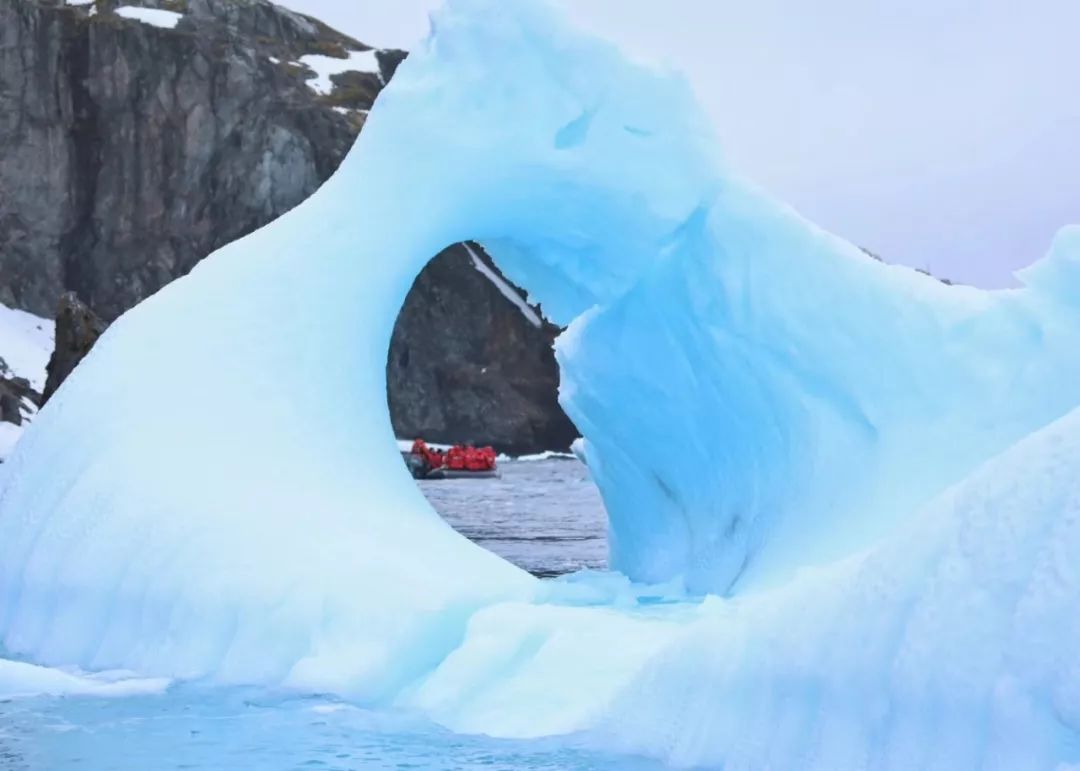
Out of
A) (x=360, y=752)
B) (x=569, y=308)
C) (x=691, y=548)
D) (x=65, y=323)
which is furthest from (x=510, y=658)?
(x=65, y=323)

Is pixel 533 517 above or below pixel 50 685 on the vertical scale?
below

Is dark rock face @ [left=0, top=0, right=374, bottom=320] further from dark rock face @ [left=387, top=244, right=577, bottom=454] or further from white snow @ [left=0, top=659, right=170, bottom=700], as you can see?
white snow @ [left=0, top=659, right=170, bottom=700]

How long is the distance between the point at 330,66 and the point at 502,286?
17.2 meters

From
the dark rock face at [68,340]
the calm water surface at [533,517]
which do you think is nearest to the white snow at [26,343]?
the dark rock face at [68,340]

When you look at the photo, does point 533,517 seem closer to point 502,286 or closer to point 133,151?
point 502,286

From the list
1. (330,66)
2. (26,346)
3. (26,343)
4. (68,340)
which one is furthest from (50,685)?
(330,66)

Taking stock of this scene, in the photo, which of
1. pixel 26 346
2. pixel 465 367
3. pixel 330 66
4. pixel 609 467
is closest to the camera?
pixel 609 467

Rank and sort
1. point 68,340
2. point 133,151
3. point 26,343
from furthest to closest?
1. point 133,151
2. point 26,343
3. point 68,340

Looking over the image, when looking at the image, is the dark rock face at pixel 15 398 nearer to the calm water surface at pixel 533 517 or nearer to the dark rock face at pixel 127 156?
the dark rock face at pixel 127 156

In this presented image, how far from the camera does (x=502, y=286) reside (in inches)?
2495

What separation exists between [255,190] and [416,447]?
19.3 metres

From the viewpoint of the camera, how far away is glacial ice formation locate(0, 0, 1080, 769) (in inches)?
162

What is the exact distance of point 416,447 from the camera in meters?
46.9

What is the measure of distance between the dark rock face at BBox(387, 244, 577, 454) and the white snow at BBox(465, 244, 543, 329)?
19 centimetres
